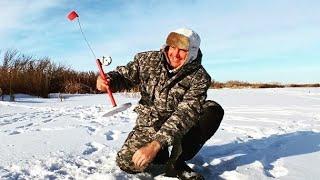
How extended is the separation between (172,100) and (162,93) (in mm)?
93

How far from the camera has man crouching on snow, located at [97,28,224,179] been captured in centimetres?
319

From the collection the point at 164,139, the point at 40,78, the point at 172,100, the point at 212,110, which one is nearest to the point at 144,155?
the point at 164,139

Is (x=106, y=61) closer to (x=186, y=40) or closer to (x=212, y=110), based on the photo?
(x=186, y=40)

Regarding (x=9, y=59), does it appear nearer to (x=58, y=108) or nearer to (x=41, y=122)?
(x=58, y=108)

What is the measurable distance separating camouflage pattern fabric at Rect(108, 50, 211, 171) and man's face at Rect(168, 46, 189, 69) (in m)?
0.05

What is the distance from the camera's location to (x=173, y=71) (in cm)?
340

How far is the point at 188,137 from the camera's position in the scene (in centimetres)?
358

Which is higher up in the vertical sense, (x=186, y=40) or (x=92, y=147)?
(x=186, y=40)

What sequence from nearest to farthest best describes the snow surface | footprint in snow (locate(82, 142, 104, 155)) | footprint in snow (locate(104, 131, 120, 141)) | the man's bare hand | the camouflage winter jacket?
the man's bare hand < the camouflage winter jacket < the snow surface < footprint in snow (locate(82, 142, 104, 155)) < footprint in snow (locate(104, 131, 120, 141))

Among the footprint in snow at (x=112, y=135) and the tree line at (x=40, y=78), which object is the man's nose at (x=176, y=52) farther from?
the tree line at (x=40, y=78)

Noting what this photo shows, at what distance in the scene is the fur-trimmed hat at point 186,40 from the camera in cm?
322

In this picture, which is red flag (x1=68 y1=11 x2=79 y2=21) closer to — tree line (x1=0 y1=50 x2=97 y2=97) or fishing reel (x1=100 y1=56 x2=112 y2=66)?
fishing reel (x1=100 y1=56 x2=112 y2=66)

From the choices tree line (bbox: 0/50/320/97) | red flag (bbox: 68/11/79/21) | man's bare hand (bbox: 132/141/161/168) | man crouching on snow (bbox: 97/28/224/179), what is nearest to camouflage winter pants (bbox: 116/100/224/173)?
man crouching on snow (bbox: 97/28/224/179)

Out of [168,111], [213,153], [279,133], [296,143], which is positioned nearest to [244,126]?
[279,133]
